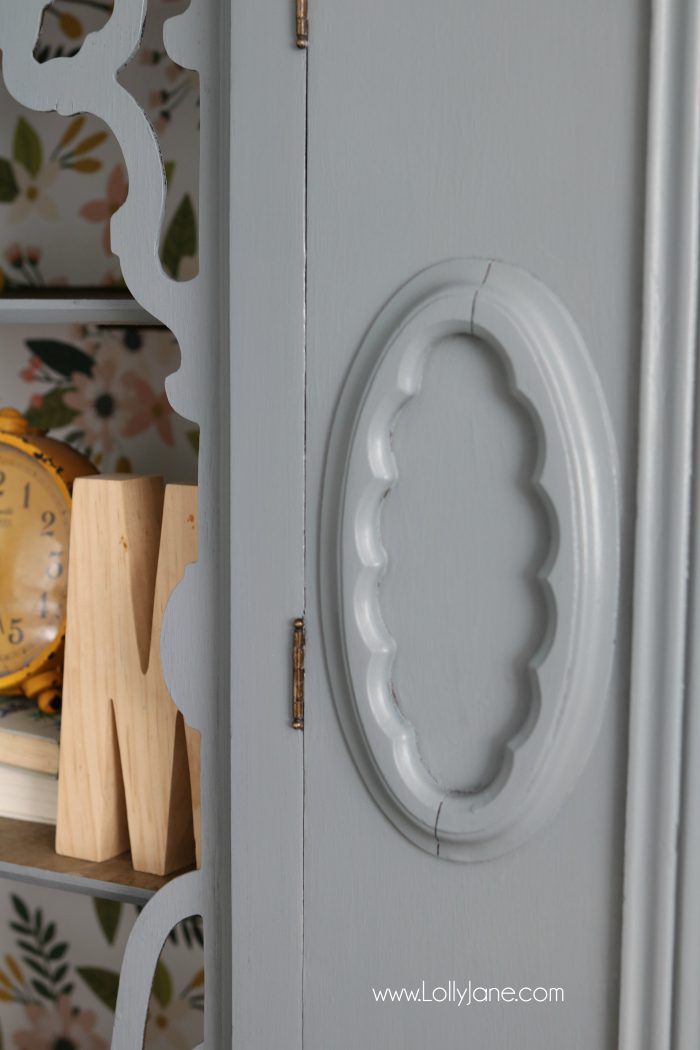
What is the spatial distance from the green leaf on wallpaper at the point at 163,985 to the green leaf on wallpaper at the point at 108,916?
0.26 ft

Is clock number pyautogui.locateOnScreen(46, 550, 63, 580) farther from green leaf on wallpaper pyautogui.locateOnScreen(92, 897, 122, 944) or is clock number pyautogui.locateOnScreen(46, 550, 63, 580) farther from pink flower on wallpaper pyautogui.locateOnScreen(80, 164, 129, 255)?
green leaf on wallpaper pyautogui.locateOnScreen(92, 897, 122, 944)

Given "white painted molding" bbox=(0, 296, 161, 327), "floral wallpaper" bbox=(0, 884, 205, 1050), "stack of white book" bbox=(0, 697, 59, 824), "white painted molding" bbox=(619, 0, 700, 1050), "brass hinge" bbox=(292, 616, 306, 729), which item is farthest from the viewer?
"floral wallpaper" bbox=(0, 884, 205, 1050)

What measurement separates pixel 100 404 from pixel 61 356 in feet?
0.28

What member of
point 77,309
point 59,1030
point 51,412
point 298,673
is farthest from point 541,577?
point 59,1030

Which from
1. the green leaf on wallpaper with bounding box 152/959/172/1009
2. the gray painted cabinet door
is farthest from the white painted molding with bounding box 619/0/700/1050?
the green leaf on wallpaper with bounding box 152/959/172/1009

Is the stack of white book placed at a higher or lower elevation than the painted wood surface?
lower

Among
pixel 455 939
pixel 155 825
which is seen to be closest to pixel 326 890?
pixel 455 939

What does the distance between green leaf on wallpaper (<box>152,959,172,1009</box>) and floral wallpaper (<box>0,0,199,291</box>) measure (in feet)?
3.05

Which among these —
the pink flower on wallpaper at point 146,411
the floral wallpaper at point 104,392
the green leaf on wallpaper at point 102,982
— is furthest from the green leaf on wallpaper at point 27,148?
the green leaf on wallpaper at point 102,982

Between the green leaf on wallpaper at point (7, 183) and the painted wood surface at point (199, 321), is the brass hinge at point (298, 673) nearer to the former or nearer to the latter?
the painted wood surface at point (199, 321)

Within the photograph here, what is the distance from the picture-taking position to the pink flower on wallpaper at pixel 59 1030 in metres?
1.50

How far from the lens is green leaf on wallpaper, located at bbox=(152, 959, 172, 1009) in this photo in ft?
4.75

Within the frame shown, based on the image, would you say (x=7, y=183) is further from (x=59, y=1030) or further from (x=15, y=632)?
(x=59, y=1030)

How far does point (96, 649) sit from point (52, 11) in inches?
35.3
